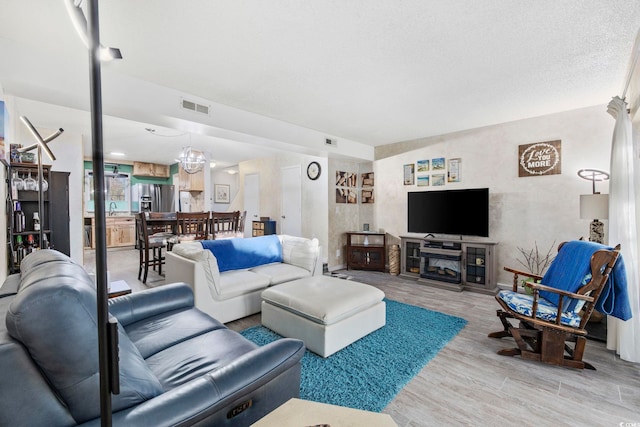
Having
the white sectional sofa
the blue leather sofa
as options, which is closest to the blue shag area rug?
the white sectional sofa

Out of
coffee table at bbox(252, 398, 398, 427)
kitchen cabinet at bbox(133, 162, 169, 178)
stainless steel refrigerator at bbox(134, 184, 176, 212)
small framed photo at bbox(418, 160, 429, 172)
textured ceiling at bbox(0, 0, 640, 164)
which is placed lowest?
coffee table at bbox(252, 398, 398, 427)

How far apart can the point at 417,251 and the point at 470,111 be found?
229 cm

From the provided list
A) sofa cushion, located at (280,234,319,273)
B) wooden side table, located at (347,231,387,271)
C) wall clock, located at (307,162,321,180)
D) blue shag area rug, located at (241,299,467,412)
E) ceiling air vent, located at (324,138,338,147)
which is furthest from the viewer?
wall clock, located at (307,162,321,180)

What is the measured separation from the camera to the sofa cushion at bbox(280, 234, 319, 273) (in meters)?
3.62

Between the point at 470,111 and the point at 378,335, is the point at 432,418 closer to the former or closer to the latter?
the point at 378,335

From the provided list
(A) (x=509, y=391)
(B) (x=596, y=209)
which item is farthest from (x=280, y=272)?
(B) (x=596, y=209)

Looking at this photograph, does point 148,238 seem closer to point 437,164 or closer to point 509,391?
point 509,391

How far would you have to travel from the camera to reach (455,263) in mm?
4293

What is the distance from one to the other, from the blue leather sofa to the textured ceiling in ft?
5.70

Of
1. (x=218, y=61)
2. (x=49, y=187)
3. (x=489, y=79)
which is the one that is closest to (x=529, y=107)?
(x=489, y=79)

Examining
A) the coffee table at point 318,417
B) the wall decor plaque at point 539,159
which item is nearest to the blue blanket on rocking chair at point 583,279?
the wall decor plaque at point 539,159

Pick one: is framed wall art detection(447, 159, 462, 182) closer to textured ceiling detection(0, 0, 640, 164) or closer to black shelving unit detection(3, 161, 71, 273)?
textured ceiling detection(0, 0, 640, 164)

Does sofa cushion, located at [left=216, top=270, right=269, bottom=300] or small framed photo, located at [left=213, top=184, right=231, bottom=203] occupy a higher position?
small framed photo, located at [left=213, top=184, right=231, bottom=203]

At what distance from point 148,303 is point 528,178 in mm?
4642
